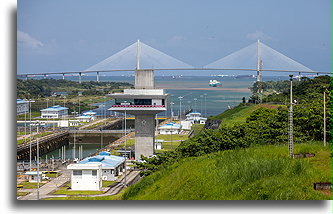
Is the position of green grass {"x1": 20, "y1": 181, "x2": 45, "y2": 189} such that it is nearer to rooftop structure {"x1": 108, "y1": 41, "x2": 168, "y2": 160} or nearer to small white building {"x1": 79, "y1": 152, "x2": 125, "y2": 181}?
small white building {"x1": 79, "y1": 152, "x2": 125, "y2": 181}

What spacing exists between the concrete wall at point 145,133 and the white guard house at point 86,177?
4.41 m

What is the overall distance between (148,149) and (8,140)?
11288mm

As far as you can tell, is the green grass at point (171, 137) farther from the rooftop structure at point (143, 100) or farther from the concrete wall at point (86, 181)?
the concrete wall at point (86, 181)

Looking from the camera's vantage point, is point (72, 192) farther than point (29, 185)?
No

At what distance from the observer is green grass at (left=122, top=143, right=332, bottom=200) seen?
708 cm

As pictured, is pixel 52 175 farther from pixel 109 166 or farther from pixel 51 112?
pixel 51 112

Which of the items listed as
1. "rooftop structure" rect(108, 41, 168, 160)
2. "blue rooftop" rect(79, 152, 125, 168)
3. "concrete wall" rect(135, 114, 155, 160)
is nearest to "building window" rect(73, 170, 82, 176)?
"blue rooftop" rect(79, 152, 125, 168)

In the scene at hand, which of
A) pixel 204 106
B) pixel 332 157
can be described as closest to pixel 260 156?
pixel 332 157

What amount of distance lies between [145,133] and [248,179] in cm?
1095

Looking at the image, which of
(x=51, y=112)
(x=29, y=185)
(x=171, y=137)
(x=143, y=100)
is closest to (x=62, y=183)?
(x=29, y=185)

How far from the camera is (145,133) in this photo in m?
18.4

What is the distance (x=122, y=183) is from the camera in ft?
49.1

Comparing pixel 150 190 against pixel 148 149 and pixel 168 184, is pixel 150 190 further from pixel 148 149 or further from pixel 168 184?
pixel 148 149

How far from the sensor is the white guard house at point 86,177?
13836mm
